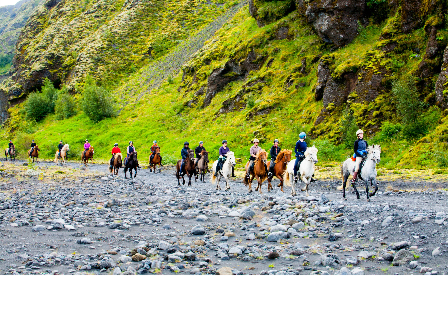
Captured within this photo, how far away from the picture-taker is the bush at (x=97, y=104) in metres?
62.7

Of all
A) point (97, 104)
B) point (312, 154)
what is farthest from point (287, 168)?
point (97, 104)

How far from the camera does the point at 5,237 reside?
324 inches

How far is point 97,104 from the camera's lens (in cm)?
6309

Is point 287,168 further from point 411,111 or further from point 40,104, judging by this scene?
point 40,104

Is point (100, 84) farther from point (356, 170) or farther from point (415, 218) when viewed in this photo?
point (415, 218)

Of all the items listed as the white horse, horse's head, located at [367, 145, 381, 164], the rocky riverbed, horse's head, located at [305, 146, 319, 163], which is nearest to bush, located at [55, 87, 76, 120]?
the rocky riverbed

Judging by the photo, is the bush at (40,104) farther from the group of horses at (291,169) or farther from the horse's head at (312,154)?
the horse's head at (312,154)

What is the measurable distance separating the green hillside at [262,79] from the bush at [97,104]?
192 cm

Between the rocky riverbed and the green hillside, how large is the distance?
1380 centimetres

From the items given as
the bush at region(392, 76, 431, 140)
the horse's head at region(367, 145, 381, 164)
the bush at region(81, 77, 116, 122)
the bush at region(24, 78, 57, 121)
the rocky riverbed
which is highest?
the bush at region(24, 78, 57, 121)

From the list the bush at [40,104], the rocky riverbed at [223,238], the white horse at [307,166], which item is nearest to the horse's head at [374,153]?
the rocky riverbed at [223,238]

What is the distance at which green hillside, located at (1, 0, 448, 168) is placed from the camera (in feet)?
87.8

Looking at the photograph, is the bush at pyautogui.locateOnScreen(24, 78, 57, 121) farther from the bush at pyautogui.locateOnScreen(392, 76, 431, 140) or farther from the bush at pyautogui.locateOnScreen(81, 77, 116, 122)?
the bush at pyautogui.locateOnScreen(392, 76, 431, 140)

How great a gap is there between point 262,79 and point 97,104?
34.1 metres
